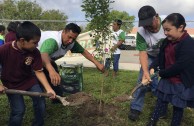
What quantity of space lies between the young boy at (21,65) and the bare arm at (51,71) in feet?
0.45

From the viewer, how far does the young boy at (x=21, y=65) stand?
3.47 metres

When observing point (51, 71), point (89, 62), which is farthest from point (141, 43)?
point (89, 62)

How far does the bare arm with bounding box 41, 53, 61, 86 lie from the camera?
3.89m

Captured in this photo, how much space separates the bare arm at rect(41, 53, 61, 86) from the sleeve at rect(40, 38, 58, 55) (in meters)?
0.09

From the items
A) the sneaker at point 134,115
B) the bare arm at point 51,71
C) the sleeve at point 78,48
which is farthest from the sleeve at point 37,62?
the sneaker at point 134,115

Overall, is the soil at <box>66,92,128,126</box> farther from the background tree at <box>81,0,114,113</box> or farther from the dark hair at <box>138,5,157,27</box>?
the dark hair at <box>138,5,157,27</box>

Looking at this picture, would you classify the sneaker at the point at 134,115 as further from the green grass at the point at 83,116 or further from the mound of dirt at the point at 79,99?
the mound of dirt at the point at 79,99

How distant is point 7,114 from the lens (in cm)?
499

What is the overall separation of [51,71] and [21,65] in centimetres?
42

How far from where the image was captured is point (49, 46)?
167 inches

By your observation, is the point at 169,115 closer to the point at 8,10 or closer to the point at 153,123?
the point at 153,123

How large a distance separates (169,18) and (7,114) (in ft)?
9.36

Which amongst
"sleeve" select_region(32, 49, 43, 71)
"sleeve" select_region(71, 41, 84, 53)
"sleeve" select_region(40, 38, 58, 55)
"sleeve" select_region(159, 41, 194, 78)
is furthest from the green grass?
"sleeve" select_region(159, 41, 194, 78)

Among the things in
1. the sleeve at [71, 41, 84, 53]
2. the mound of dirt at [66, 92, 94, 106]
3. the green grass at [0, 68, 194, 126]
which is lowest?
the green grass at [0, 68, 194, 126]
